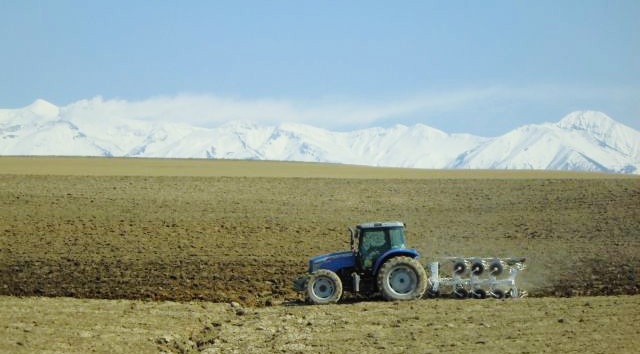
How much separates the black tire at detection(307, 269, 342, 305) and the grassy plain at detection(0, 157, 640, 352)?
63cm

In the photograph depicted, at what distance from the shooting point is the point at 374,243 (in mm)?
22234

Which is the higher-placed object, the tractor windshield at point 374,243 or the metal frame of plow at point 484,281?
the tractor windshield at point 374,243

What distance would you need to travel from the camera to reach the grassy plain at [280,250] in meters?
18.0

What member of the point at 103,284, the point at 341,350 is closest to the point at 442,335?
the point at 341,350

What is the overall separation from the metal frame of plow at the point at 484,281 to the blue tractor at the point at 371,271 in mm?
952

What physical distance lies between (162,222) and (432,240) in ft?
34.5

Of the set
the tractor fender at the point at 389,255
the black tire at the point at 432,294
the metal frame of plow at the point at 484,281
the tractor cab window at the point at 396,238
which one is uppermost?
the tractor cab window at the point at 396,238

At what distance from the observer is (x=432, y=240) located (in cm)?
3134

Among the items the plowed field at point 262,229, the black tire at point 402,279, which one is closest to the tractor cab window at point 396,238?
the black tire at point 402,279

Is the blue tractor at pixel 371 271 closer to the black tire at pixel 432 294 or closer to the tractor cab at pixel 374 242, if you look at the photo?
the tractor cab at pixel 374 242

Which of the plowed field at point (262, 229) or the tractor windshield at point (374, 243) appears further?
the plowed field at point (262, 229)

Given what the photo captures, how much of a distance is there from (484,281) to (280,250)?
30.9 feet

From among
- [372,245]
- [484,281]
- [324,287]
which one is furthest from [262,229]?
[484,281]

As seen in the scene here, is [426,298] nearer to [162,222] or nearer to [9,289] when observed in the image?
[9,289]
